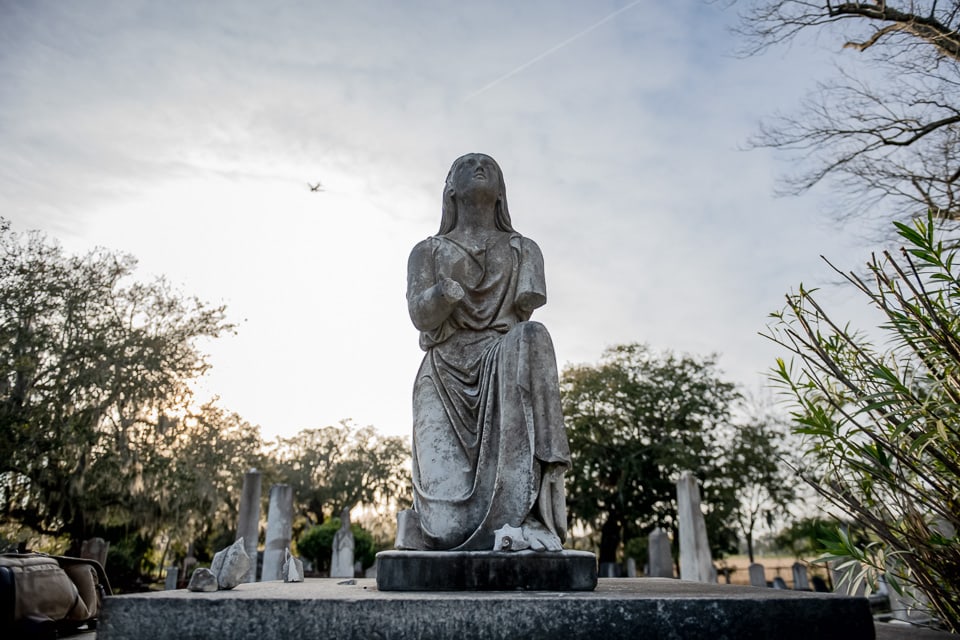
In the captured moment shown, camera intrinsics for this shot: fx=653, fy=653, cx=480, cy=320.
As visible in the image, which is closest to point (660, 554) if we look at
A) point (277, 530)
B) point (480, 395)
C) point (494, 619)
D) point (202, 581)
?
point (277, 530)

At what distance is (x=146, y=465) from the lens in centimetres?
2067

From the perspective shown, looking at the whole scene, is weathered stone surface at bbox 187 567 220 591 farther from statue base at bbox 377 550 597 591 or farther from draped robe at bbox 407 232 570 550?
draped robe at bbox 407 232 570 550

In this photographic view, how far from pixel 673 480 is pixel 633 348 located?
6.86 meters

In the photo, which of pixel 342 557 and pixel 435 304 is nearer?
pixel 435 304

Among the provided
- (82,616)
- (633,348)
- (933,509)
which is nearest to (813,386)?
(933,509)

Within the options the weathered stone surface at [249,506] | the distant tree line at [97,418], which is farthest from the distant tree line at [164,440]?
the weathered stone surface at [249,506]

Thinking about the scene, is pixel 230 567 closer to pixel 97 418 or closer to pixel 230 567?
pixel 230 567

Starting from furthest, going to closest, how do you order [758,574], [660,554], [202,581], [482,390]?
[758,574], [660,554], [482,390], [202,581]

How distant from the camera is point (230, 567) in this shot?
3.14 m

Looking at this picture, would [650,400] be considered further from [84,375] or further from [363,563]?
[84,375]

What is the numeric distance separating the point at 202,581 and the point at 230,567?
0.15 metres

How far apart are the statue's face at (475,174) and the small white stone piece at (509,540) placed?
236 centimetres

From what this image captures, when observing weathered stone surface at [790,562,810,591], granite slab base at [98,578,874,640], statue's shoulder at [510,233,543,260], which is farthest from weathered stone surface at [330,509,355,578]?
granite slab base at [98,578,874,640]

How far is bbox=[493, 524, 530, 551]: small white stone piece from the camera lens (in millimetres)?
3373
